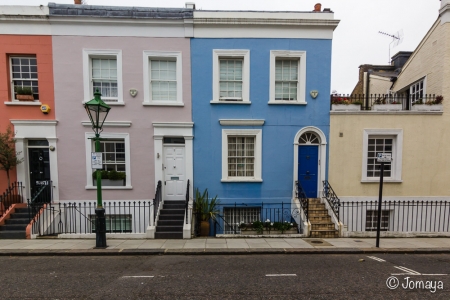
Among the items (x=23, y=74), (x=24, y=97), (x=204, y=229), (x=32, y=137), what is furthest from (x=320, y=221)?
(x=23, y=74)

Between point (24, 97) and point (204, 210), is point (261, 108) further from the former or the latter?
point (24, 97)

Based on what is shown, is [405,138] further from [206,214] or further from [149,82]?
[149,82]

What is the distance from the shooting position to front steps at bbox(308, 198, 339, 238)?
762 cm

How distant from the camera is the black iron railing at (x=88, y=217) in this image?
8.00m

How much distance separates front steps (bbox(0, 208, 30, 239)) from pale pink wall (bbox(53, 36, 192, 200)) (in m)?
1.26

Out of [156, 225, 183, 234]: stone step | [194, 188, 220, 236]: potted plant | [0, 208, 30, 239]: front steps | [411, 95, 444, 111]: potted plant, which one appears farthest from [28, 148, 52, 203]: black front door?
[411, 95, 444, 111]: potted plant

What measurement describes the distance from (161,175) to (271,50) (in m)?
6.70

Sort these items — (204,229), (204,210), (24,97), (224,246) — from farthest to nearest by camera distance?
(24,97) < (204,210) < (204,229) < (224,246)

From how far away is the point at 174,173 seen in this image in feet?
29.3

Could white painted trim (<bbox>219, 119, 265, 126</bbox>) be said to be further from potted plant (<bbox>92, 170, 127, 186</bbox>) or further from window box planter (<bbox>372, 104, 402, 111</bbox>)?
window box planter (<bbox>372, 104, 402, 111</bbox>)

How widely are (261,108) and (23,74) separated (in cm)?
953

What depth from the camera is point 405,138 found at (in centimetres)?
891

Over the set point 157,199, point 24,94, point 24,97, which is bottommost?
point 157,199

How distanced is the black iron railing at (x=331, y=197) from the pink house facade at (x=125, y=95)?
550 cm
